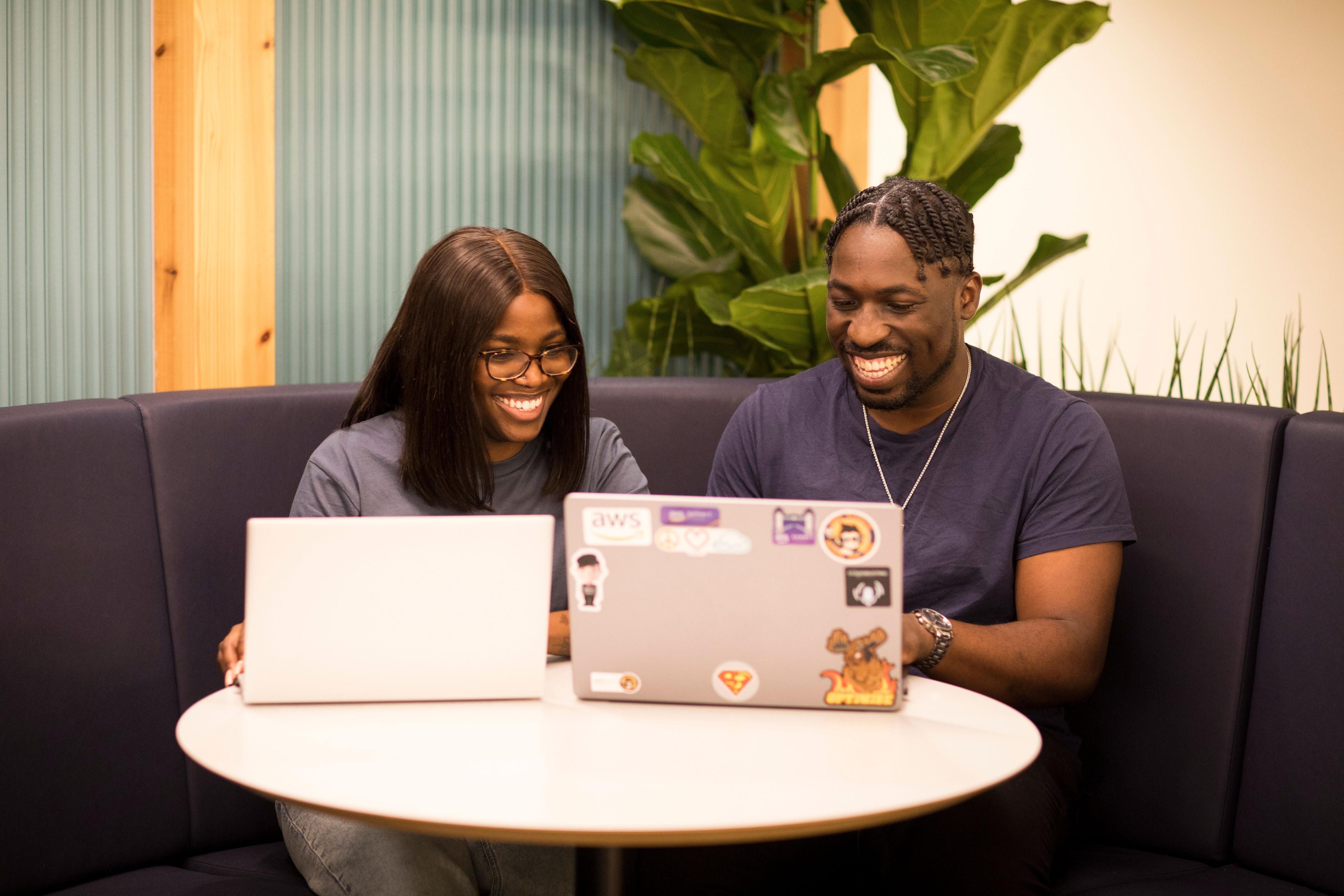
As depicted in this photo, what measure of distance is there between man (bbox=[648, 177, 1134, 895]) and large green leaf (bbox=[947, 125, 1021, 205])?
1.00m

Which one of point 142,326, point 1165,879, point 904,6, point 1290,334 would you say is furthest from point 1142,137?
point 142,326

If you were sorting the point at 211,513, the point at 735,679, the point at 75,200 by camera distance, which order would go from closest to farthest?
the point at 735,679, the point at 211,513, the point at 75,200

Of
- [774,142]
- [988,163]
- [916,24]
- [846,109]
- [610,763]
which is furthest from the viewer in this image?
[846,109]

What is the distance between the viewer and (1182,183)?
3365 millimetres

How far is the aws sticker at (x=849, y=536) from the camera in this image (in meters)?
1.17

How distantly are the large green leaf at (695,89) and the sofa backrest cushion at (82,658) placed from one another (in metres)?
1.49

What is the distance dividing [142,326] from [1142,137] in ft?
9.17

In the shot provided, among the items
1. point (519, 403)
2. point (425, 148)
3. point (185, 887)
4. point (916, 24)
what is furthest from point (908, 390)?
point (425, 148)

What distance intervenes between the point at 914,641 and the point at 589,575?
0.41 metres

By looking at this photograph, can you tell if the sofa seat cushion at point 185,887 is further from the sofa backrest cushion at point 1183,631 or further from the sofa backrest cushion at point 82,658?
the sofa backrest cushion at point 1183,631

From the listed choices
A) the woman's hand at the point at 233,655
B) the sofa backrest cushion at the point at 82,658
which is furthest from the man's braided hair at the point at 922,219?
the sofa backrest cushion at the point at 82,658

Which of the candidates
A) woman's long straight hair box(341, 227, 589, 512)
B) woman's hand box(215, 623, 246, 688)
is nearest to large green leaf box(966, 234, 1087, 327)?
woman's long straight hair box(341, 227, 589, 512)

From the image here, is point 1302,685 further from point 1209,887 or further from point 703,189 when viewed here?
point 703,189

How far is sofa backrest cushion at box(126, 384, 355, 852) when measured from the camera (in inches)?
75.4
